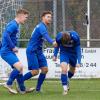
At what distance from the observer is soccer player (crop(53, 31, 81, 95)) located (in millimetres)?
13312

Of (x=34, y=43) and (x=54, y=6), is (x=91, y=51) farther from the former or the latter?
(x=34, y=43)

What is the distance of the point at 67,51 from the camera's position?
1383cm

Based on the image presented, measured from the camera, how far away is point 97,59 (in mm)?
19750

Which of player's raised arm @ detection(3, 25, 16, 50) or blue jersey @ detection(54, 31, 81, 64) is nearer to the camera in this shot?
player's raised arm @ detection(3, 25, 16, 50)

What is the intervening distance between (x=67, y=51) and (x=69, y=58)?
18cm

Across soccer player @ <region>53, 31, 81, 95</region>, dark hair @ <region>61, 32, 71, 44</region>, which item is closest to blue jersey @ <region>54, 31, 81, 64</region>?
soccer player @ <region>53, 31, 81, 95</region>

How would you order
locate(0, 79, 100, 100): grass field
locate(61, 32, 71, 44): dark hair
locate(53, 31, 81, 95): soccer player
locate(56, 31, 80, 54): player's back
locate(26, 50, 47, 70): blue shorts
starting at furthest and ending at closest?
A: locate(26, 50, 47, 70): blue shorts → locate(56, 31, 80, 54): player's back → locate(53, 31, 81, 95): soccer player → locate(61, 32, 71, 44): dark hair → locate(0, 79, 100, 100): grass field

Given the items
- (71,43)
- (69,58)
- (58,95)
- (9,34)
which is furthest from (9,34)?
(58,95)

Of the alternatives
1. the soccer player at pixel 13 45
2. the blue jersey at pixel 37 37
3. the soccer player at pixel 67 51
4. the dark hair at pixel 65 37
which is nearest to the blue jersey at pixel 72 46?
the soccer player at pixel 67 51

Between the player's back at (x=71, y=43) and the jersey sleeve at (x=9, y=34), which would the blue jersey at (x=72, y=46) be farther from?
the jersey sleeve at (x=9, y=34)

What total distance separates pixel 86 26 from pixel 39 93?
28.2 ft

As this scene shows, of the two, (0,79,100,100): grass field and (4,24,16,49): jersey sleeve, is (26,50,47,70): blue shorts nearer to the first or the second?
(0,79,100,100): grass field

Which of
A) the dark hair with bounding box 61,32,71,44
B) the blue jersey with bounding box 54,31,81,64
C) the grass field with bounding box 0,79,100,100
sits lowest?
the grass field with bounding box 0,79,100,100

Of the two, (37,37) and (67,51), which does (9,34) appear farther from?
(67,51)
